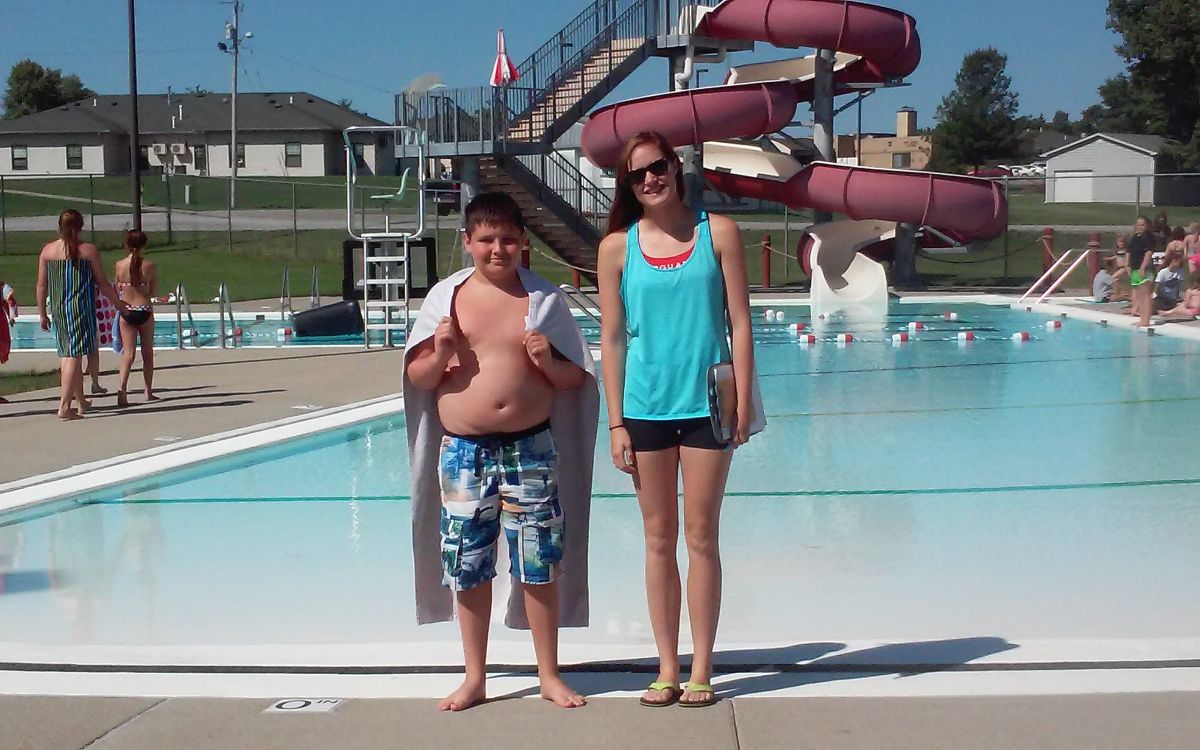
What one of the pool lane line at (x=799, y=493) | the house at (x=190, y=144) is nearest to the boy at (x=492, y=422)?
the pool lane line at (x=799, y=493)

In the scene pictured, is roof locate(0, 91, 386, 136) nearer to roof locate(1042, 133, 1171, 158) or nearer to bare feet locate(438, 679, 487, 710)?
roof locate(1042, 133, 1171, 158)

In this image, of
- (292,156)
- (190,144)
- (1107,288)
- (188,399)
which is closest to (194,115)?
(190,144)

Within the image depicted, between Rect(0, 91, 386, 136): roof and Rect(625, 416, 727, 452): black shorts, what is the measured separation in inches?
2691

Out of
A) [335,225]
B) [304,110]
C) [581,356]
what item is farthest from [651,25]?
[304,110]

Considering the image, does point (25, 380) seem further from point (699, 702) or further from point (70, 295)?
point (699, 702)

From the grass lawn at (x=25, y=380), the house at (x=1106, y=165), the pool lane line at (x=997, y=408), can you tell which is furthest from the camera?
the house at (x=1106, y=165)

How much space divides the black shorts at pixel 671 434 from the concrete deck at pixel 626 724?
80 centimetres

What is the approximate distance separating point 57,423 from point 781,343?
1028 cm

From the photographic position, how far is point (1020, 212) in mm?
54812

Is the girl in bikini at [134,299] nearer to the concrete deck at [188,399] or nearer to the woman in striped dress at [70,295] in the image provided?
the concrete deck at [188,399]

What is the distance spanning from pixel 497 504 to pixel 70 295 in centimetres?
785

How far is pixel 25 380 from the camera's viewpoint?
48.8 feet

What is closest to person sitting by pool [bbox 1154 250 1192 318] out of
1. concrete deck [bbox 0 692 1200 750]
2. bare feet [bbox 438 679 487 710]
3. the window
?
concrete deck [bbox 0 692 1200 750]

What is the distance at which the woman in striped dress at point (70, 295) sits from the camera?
11.1 meters
